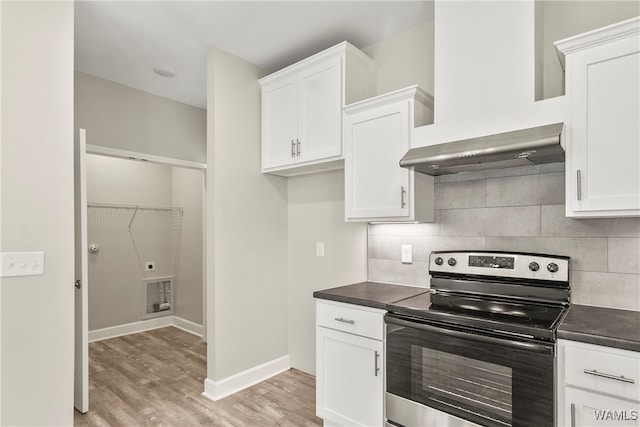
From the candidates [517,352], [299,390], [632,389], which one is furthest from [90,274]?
[632,389]

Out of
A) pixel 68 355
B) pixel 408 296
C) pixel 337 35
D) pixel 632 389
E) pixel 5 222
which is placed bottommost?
pixel 68 355

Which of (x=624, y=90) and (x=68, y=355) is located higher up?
(x=624, y=90)

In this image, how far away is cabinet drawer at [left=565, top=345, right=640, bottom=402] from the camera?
135cm

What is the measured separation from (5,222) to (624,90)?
297 cm

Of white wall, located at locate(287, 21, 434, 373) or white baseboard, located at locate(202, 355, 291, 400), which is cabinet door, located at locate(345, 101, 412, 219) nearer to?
white wall, located at locate(287, 21, 434, 373)

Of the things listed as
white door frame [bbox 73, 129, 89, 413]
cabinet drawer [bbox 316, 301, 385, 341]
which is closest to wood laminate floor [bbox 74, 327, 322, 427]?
white door frame [bbox 73, 129, 89, 413]

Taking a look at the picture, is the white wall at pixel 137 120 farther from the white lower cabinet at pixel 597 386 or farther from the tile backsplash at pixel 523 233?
the white lower cabinet at pixel 597 386

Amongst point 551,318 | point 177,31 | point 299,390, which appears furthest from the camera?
point 299,390

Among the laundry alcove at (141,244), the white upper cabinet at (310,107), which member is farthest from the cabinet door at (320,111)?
the laundry alcove at (141,244)

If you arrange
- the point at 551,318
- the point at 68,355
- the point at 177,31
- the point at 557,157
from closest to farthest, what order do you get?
the point at 551,318, the point at 557,157, the point at 68,355, the point at 177,31

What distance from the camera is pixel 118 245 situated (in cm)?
467

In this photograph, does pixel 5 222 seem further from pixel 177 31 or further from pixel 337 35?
pixel 337 35

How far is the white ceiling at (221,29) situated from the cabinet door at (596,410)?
2.27 m

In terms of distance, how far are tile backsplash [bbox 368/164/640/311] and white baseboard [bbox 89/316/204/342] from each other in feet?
10.0
